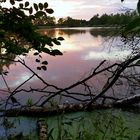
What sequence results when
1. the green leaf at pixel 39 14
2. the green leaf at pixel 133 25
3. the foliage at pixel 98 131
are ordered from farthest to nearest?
the foliage at pixel 98 131, the green leaf at pixel 39 14, the green leaf at pixel 133 25

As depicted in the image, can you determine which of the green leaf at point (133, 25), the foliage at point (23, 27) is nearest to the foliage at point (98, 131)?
the foliage at point (23, 27)

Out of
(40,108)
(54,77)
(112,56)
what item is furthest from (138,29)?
(112,56)

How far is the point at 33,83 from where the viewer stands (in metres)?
6.36

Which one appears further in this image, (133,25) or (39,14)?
(39,14)

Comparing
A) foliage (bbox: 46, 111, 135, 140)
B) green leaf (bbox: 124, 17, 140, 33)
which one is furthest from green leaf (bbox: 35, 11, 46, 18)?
green leaf (bbox: 124, 17, 140, 33)

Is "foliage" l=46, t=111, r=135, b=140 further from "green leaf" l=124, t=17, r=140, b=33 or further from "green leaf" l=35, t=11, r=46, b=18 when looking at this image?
"green leaf" l=124, t=17, r=140, b=33

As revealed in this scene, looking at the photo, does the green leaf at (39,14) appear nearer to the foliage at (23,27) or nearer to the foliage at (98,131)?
the foliage at (23,27)

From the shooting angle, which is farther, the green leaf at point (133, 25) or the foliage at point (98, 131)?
the foliage at point (98, 131)

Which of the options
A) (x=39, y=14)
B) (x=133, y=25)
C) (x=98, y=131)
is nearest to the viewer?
(x=133, y=25)

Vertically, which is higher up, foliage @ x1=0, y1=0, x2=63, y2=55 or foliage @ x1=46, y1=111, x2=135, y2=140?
foliage @ x1=0, y1=0, x2=63, y2=55

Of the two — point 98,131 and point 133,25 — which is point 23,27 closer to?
point 133,25

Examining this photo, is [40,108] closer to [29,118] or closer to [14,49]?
[29,118]

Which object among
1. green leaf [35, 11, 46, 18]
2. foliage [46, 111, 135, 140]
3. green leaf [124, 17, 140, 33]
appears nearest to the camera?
green leaf [124, 17, 140, 33]

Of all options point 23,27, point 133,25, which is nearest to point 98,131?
point 23,27
